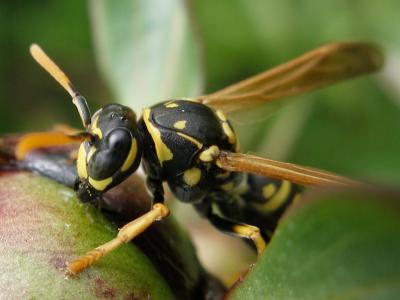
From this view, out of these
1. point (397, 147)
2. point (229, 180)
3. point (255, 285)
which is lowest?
point (397, 147)

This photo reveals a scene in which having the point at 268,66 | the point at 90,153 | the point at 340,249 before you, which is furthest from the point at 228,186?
the point at 268,66

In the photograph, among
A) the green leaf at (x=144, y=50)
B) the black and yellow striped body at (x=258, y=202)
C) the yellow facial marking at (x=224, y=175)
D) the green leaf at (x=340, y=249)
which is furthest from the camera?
the green leaf at (x=144, y=50)

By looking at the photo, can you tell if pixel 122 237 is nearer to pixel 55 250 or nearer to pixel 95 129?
pixel 55 250

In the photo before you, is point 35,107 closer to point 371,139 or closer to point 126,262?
point 371,139

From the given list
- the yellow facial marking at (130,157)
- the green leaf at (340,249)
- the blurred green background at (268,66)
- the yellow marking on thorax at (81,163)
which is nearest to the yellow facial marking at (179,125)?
the yellow facial marking at (130,157)

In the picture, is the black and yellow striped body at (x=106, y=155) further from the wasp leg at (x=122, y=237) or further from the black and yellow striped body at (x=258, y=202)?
the black and yellow striped body at (x=258, y=202)

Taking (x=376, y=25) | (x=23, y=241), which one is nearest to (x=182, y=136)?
(x=23, y=241)

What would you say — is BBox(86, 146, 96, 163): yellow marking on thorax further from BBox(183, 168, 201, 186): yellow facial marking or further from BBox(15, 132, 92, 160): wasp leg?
BBox(183, 168, 201, 186): yellow facial marking

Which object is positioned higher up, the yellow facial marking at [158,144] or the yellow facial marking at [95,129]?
the yellow facial marking at [95,129]
